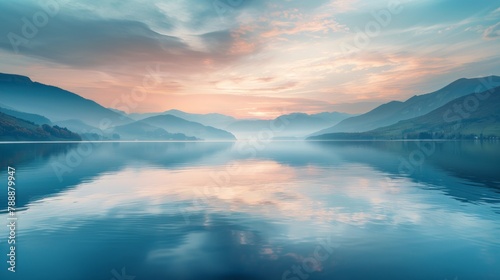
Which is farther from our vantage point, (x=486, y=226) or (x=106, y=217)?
(x=106, y=217)

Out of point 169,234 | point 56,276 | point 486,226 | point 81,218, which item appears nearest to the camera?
point 56,276

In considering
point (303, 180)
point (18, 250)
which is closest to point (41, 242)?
point (18, 250)

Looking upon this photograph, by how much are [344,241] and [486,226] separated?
1593cm

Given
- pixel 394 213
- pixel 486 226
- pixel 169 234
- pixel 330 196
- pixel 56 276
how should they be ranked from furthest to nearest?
pixel 330 196
pixel 394 213
pixel 486 226
pixel 169 234
pixel 56 276

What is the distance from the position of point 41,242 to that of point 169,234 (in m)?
10.6

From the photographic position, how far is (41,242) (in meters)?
26.1

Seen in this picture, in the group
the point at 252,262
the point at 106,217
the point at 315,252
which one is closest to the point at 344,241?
the point at 315,252

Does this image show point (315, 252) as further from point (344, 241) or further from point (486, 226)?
point (486, 226)

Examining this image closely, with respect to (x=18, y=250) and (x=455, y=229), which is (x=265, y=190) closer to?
(x=455, y=229)

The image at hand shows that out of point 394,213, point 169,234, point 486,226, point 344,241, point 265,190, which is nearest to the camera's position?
point 344,241

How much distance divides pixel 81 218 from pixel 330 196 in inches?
1322

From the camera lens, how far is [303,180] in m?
65.0

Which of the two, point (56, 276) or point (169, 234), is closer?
point (56, 276)

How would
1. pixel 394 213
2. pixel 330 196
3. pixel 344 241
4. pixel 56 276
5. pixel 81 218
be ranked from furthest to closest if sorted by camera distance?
1. pixel 330 196
2. pixel 394 213
3. pixel 81 218
4. pixel 344 241
5. pixel 56 276
